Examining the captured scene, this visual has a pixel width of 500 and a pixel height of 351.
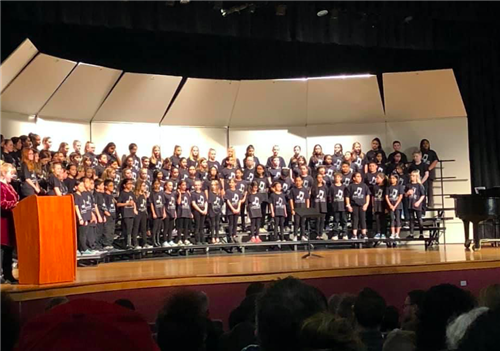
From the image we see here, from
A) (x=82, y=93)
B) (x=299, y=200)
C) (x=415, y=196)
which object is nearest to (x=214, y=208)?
(x=299, y=200)

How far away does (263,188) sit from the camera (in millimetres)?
10359

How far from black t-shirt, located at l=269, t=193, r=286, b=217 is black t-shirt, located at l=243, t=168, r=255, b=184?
552mm

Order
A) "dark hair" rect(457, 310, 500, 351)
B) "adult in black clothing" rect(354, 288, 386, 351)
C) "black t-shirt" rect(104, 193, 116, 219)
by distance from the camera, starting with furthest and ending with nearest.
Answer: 1. "black t-shirt" rect(104, 193, 116, 219)
2. "adult in black clothing" rect(354, 288, 386, 351)
3. "dark hair" rect(457, 310, 500, 351)

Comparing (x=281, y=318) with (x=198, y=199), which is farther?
(x=198, y=199)

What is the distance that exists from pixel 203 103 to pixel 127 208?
2783 mm

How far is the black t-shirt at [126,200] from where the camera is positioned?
927cm

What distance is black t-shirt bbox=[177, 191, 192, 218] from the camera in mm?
9820

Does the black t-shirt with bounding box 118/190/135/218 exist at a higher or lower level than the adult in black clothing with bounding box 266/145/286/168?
lower

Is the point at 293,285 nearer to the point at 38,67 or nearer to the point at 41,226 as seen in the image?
the point at 41,226

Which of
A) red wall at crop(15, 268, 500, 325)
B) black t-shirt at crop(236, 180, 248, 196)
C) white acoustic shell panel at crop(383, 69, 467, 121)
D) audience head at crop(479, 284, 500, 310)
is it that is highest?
A: white acoustic shell panel at crop(383, 69, 467, 121)

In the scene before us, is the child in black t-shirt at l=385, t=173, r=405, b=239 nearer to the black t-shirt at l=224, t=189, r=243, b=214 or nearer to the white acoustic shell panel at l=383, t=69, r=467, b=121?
the white acoustic shell panel at l=383, t=69, r=467, b=121

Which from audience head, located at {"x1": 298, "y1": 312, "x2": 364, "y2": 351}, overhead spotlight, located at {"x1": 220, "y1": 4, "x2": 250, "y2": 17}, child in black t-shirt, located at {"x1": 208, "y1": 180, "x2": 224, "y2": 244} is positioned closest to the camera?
audience head, located at {"x1": 298, "y1": 312, "x2": 364, "y2": 351}

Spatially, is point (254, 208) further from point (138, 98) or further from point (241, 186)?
point (138, 98)

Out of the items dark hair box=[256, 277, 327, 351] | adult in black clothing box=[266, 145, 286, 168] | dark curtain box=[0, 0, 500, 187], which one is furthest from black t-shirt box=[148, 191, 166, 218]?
dark hair box=[256, 277, 327, 351]
